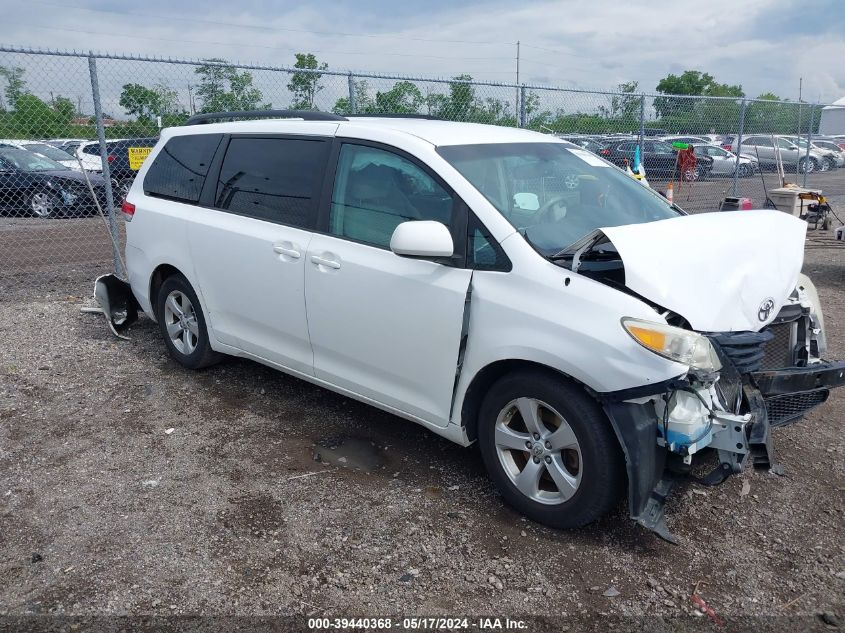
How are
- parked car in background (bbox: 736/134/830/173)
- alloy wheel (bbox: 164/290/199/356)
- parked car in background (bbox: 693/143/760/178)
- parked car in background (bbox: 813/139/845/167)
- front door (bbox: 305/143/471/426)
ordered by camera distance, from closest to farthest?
front door (bbox: 305/143/471/426) → alloy wheel (bbox: 164/290/199/356) → parked car in background (bbox: 693/143/760/178) → parked car in background (bbox: 736/134/830/173) → parked car in background (bbox: 813/139/845/167)

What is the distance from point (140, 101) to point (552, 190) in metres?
5.84

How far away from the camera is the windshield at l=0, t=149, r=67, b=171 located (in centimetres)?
1130

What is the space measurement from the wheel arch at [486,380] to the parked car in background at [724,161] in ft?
49.2

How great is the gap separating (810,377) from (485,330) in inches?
59.9

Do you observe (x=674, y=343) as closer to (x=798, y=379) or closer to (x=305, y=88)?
(x=798, y=379)

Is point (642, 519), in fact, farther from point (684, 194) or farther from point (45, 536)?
point (684, 194)

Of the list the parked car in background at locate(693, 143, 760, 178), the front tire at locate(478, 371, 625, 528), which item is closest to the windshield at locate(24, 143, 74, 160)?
the front tire at locate(478, 371, 625, 528)

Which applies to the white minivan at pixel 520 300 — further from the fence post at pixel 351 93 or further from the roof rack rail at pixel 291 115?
the fence post at pixel 351 93

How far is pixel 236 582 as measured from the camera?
3055 mm

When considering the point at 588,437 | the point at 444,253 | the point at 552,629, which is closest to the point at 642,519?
the point at 588,437

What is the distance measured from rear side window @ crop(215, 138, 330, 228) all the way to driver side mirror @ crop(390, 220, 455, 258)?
966 mm

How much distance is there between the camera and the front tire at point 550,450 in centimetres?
314

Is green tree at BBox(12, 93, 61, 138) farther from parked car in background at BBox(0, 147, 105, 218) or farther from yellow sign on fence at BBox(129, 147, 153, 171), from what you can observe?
parked car in background at BBox(0, 147, 105, 218)

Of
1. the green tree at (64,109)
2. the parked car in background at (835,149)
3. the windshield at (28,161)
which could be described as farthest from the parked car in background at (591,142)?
the parked car in background at (835,149)
